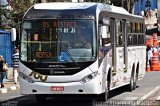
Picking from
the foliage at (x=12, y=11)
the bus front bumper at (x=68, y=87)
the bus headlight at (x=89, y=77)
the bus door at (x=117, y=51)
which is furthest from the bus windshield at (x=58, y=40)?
the foliage at (x=12, y=11)

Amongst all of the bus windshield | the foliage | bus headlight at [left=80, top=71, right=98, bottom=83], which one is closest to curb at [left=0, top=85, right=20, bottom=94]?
the bus windshield

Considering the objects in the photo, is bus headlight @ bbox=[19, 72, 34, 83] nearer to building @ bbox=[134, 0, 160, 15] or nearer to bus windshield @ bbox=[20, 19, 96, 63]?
bus windshield @ bbox=[20, 19, 96, 63]

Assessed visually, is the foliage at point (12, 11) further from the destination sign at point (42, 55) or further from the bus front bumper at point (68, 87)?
the bus front bumper at point (68, 87)

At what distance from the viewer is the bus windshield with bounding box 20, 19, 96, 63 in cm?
1347

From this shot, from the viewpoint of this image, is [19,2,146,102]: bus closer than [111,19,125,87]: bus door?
Yes

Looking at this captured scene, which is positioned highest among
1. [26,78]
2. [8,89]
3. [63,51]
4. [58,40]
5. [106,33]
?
[106,33]

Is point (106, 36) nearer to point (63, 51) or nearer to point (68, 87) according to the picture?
point (63, 51)

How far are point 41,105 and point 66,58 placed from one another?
2082 millimetres

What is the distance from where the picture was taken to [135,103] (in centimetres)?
1420

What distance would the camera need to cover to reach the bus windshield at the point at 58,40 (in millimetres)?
13469

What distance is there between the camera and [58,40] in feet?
44.7

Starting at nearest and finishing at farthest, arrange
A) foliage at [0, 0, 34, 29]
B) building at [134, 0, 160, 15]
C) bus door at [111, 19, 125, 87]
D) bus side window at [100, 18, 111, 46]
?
bus side window at [100, 18, 111, 46]
bus door at [111, 19, 125, 87]
foliage at [0, 0, 34, 29]
building at [134, 0, 160, 15]

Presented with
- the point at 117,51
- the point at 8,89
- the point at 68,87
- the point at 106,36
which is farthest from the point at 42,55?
the point at 8,89

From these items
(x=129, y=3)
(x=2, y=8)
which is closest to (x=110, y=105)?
(x=2, y=8)
